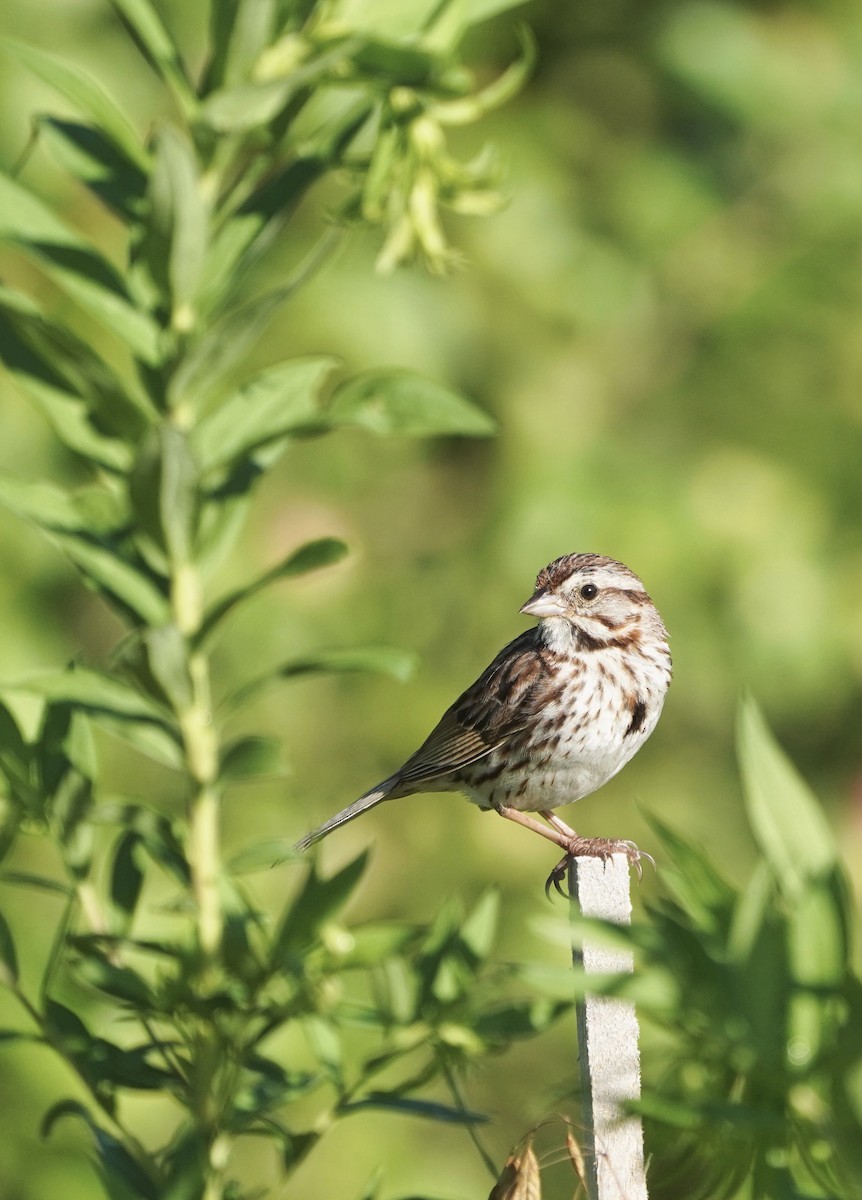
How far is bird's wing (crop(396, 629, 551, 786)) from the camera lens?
2131 mm

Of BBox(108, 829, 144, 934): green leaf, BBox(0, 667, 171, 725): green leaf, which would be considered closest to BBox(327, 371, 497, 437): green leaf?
BBox(0, 667, 171, 725): green leaf

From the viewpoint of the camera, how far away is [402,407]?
1.02 metres

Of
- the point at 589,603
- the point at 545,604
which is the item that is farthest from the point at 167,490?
the point at 589,603

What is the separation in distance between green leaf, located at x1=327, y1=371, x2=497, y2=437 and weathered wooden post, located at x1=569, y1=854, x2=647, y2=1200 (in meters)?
0.30

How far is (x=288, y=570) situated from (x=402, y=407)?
0.13 m

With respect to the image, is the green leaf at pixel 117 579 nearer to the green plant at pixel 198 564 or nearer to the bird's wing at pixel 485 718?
the green plant at pixel 198 564

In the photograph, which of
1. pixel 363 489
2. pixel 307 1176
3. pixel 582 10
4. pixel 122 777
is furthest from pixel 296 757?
pixel 582 10

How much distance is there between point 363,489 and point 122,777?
30.3 inches

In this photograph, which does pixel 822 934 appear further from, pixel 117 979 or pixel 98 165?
pixel 98 165

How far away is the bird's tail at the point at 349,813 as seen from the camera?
148cm

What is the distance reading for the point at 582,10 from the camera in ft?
12.3

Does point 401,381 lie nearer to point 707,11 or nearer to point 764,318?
point 764,318

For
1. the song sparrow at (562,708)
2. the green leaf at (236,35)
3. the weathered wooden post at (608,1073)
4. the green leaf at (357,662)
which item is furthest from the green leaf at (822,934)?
the song sparrow at (562,708)

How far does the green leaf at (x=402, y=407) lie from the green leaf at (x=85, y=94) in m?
0.20
